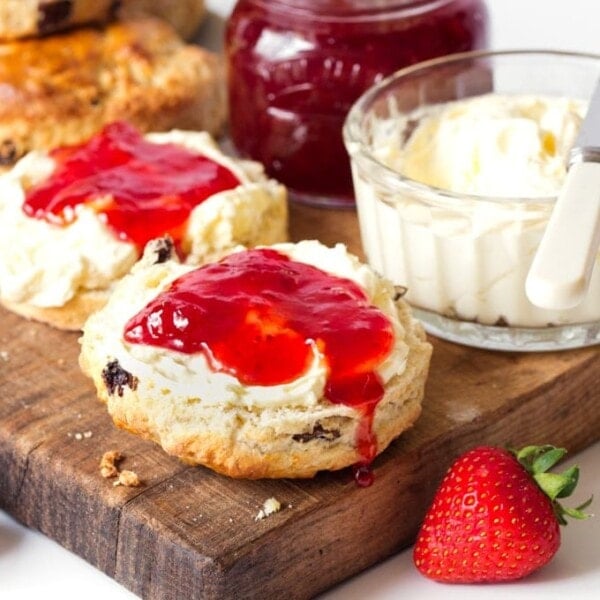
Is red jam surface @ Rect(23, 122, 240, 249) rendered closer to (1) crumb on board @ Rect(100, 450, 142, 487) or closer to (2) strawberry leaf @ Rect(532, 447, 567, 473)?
(1) crumb on board @ Rect(100, 450, 142, 487)

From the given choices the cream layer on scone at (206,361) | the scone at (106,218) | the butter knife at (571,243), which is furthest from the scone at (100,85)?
the butter knife at (571,243)

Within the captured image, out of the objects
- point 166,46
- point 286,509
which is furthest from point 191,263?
point 166,46

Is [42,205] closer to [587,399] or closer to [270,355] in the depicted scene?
[270,355]

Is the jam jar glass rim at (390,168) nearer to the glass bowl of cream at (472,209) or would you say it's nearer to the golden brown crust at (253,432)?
the glass bowl of cream at (472,209)

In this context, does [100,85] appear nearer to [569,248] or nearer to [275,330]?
[275,330]

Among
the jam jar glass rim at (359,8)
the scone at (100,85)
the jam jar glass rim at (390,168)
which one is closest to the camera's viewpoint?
the jam jar glass rim at (390,168)

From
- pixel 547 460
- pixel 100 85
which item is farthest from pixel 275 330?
pixel 100 85

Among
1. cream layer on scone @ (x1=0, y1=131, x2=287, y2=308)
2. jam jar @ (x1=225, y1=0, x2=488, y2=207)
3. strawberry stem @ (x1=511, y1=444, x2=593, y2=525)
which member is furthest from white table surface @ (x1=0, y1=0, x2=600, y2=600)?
jam jar @ (x1=225, y1=0, x2=488, y2=207)
